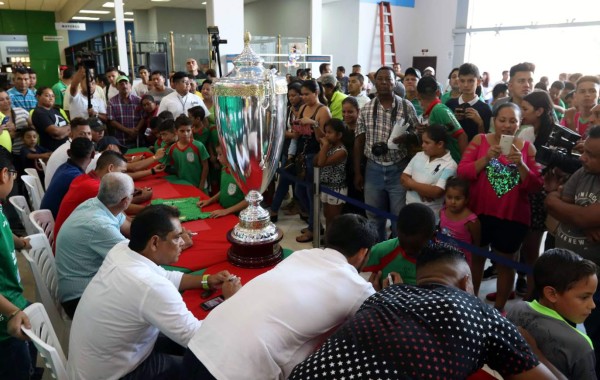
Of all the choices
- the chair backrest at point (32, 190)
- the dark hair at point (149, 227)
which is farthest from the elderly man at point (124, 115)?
the dark hair at point (149, 227)

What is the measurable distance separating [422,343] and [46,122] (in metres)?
4.31

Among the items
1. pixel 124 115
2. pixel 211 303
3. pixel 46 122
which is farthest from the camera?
pixel 124 115

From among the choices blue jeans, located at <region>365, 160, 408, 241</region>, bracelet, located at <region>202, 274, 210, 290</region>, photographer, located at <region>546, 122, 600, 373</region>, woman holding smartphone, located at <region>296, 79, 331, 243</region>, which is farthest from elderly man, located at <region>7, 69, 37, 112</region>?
photographer, located at <region>546, 122, 600, 373</region>

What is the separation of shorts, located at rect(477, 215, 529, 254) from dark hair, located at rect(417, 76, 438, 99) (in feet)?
3.10

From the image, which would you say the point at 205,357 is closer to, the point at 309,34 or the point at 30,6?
the point at 309,34

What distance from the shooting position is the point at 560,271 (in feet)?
4.81

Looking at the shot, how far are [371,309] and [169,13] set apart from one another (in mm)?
13283

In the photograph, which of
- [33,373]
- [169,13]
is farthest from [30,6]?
[33,373]

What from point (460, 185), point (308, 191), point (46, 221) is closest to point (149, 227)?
point (46, 221)

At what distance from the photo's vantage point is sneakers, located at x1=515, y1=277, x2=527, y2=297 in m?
2.88

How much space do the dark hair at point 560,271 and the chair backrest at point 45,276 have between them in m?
1.97

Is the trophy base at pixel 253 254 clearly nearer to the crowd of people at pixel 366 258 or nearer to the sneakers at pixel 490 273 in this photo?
the crowd of people at pixel 366 258

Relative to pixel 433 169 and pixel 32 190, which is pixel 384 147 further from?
pixel 32 190

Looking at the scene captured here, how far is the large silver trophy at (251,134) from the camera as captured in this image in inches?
76.7
